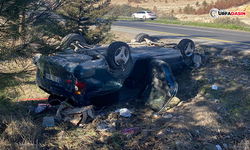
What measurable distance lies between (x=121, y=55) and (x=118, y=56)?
0.08 metres

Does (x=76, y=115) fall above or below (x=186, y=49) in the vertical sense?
below

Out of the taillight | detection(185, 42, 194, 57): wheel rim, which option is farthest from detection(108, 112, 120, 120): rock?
detection(185, 42, 194, 57): wheel rim

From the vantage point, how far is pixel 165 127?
4312 millimetres

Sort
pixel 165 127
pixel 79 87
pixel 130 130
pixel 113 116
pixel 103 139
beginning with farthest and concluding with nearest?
pixel 113 116
pixel 79 87
pixel 165 127
pixel 130 130
pixel 103 139

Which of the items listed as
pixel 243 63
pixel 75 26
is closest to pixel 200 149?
pixel 243 63

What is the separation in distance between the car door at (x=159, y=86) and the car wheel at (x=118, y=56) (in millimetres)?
688

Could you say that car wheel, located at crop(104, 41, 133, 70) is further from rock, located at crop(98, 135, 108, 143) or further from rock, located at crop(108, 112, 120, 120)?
rock, located at crop(98, 135, 108, 143)

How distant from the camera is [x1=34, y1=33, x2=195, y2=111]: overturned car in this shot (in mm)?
4488

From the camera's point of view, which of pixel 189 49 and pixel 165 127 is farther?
pixel 189 49

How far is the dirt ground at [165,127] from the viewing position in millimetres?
3711

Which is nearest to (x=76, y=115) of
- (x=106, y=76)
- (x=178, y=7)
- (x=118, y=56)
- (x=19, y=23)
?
(x=106, y=76)

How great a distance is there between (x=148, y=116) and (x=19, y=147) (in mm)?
2664

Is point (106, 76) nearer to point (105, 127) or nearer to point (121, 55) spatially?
point (121, 55)

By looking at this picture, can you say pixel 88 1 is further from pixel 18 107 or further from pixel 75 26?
pixel 18 107
